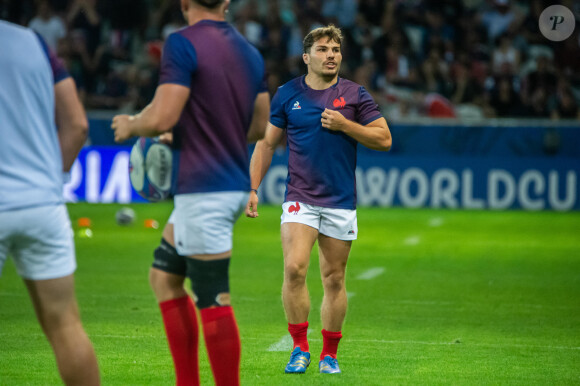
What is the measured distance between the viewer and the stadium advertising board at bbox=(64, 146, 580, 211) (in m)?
19.1

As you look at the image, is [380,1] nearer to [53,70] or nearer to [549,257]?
[549,257]

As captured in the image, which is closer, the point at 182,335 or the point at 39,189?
the point at 39,189

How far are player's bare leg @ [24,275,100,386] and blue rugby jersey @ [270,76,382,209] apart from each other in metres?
2.49

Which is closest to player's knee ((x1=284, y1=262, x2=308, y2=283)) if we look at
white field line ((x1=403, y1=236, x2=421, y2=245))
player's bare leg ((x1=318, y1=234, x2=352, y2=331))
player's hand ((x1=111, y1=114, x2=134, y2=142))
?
player's bare leg ((x1=318, y1=234, x2=352, y2=331))

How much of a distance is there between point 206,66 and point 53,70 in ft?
2.38

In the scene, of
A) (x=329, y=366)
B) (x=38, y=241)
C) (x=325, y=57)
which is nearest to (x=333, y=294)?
(x=329, y=366)

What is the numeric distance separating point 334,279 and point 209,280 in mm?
1890

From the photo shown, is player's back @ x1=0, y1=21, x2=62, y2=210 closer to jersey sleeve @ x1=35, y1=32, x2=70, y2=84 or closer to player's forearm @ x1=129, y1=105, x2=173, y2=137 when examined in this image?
jersey sleeve @ x1=35, y1=32, x2=70, y2=84

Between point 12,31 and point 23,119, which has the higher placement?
point 12,31

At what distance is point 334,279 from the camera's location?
6.48 metres

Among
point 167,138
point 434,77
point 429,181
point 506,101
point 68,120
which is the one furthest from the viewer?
point 434,77

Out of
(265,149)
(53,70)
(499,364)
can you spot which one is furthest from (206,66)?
(499,364)

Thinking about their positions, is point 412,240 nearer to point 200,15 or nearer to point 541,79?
point 541,79

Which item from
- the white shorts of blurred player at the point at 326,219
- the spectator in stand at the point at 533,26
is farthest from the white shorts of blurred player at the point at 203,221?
the spectator in stand at the point at 533,26
